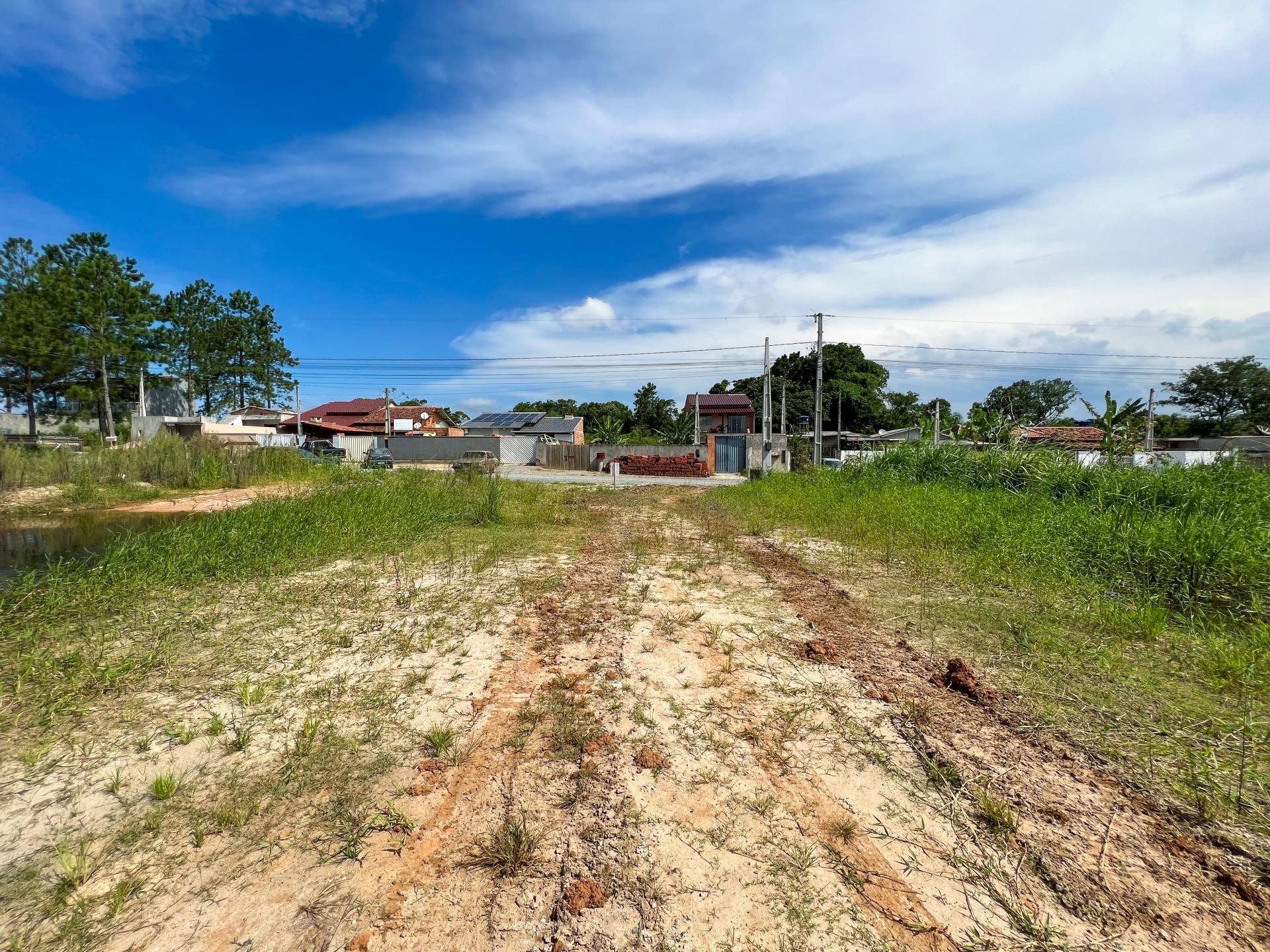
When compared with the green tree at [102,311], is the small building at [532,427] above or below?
Answer: below

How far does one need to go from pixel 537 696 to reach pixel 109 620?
4.13 meters

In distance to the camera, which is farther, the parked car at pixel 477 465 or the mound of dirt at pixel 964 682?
the parked car at pixel 477 465

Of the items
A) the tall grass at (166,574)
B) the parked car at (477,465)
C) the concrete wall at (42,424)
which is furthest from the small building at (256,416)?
the tall grass at (166,574)

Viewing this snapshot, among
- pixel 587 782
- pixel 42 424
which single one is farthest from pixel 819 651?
pixel 42 424

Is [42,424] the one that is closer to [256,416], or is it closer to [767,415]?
[256,416]

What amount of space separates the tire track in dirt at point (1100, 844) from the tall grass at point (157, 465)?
1886cm

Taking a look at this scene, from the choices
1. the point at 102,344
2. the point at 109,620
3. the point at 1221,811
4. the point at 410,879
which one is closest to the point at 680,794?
the point at 410,879

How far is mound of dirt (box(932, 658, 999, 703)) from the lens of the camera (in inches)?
142

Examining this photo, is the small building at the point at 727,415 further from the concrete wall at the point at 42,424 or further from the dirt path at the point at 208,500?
the concrete wall at the point at 42,424

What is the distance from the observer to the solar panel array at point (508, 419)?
50969mm

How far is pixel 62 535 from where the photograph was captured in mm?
10109

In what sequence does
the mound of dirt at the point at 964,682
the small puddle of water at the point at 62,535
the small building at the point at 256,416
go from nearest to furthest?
the mound of dirt at the point at 964,682 → the small puddle of water at the point at 62,535 → the small building at the point at 256,416

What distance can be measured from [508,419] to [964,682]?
50563 millimetres

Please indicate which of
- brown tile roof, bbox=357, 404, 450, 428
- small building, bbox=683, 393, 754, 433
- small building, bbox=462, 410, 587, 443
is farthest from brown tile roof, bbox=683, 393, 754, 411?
brown tile roof, bbox=357, 404, 450, 428
